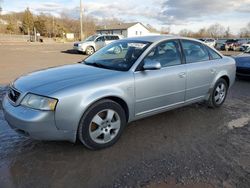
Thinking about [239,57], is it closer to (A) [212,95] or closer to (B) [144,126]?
(A) [212,95]

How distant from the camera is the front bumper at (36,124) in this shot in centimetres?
314

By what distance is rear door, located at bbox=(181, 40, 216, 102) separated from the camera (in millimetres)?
4691

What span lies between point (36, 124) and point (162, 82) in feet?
6.66

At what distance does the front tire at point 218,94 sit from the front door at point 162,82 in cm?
109

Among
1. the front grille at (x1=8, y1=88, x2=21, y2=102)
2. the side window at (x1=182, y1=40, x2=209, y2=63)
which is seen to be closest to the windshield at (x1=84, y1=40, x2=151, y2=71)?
the side window at (x1=182, y1=40, x2=209, y2=63)

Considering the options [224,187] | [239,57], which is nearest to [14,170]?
[224,187]

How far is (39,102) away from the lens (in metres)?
3.20

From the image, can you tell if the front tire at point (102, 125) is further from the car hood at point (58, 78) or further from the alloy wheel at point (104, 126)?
the car hood at point (58, 78)

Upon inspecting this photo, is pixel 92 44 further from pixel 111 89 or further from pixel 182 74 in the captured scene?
pixel 111 89

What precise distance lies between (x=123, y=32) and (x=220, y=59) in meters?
66.8

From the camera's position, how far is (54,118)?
3188 millimetres

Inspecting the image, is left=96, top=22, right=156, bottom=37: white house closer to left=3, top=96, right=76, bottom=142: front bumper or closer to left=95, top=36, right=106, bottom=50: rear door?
left=95, top=36, right=106, bottom=50: rear door

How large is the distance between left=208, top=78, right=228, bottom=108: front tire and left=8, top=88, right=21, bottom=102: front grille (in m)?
3.67

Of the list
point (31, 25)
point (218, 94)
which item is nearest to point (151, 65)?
point (218, 94)
